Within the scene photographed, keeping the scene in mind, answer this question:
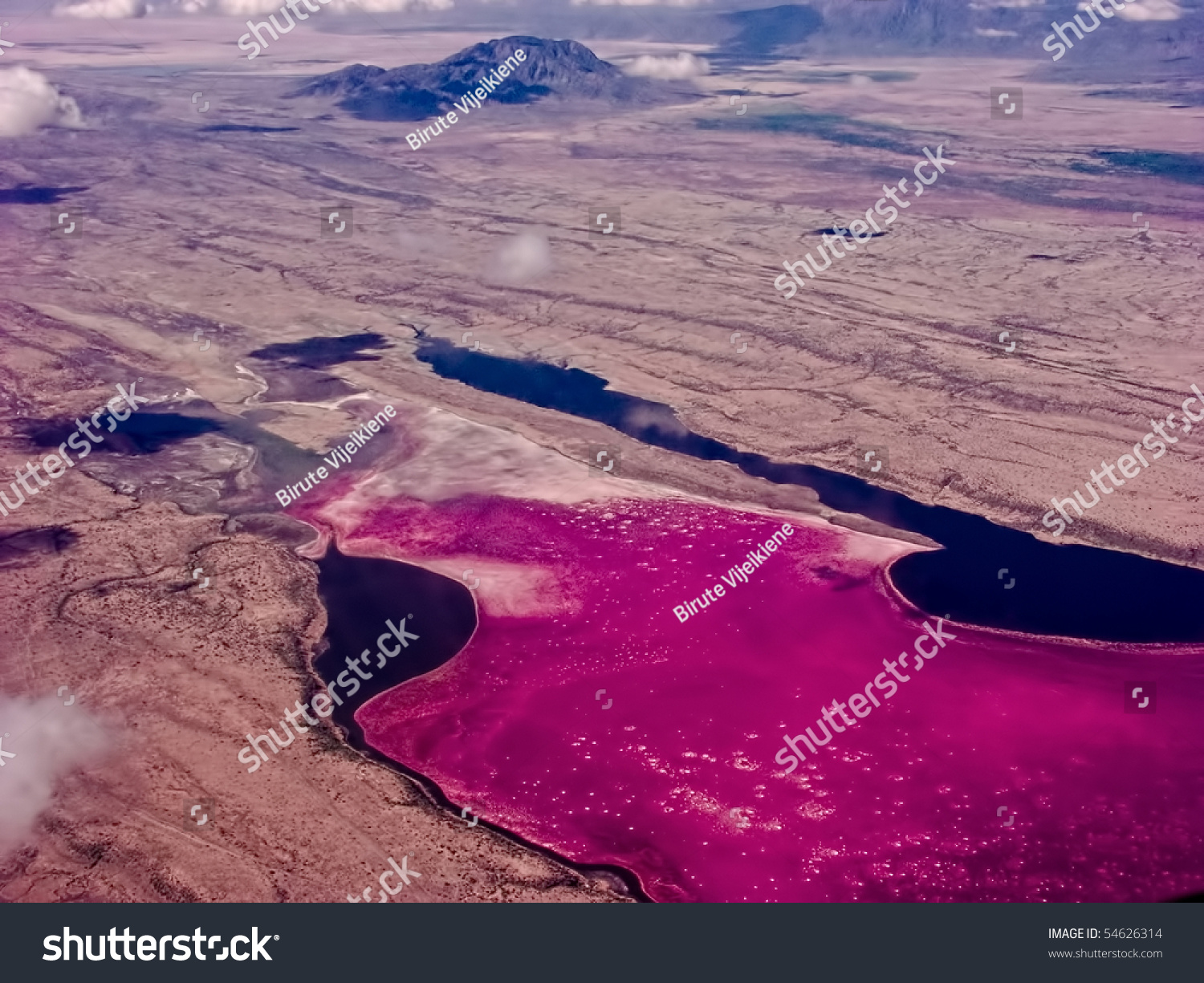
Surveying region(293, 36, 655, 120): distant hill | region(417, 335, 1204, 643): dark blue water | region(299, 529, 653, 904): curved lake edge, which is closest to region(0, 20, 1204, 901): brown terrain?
region(299, 529, 653, 904): curved lake edge

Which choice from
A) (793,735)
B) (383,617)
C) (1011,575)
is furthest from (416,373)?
(793,735)

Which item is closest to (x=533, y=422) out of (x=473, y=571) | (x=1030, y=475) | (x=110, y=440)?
(x=473, y=571)

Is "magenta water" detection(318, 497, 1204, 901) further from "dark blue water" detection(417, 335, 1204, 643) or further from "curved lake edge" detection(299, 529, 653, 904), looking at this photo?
"dark blue water" detection(417, 335, 1204, 643)

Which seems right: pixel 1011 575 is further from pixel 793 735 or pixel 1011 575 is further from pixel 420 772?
pixel 420 772

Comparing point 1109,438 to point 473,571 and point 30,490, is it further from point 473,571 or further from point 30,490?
point 30,490

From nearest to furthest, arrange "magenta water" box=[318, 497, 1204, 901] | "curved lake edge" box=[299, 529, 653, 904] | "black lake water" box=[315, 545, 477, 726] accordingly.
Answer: "curved lake edge" box=[299, 529, 653, 904] → "magenta water" box=[318, 497, 1204, 901] → "black lake water" box=[315, 545, 477, 726]

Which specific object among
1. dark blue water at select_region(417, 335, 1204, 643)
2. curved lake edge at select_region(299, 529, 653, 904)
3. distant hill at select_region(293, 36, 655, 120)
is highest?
distant hill at select_region(293, 36, 655, 120)

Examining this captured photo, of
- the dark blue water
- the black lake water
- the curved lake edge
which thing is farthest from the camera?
the dark blue water
